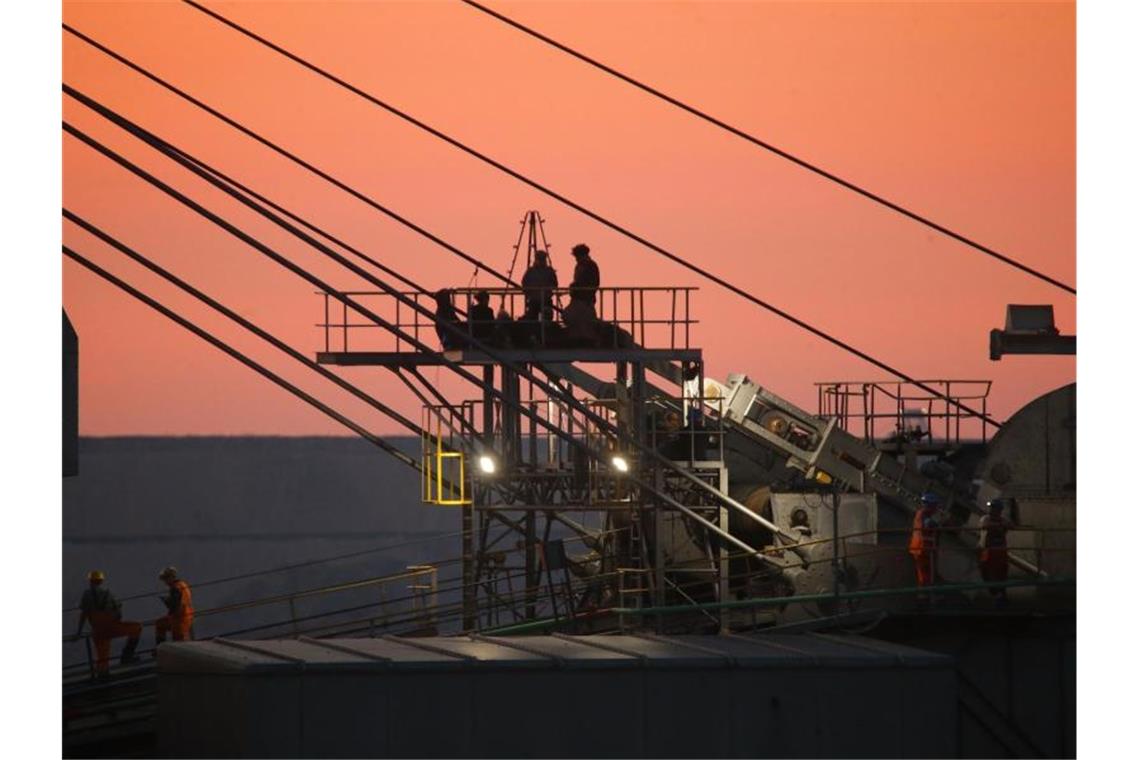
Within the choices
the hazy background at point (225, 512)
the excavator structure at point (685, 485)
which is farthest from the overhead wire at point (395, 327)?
the hazy background at point (225, 512)

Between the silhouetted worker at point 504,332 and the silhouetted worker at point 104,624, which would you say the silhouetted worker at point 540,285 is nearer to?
the silhouetted worker at point 504,332

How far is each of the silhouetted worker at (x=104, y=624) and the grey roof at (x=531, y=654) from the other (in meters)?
5.55

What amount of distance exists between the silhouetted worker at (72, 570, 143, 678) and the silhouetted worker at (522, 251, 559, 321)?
7.11 metres

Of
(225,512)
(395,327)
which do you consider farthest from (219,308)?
(225,512)

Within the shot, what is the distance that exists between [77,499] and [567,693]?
141ft

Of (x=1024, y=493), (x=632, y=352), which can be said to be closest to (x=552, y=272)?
(x=632, y=352)

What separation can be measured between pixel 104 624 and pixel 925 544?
11566mm

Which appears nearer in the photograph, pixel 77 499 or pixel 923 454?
pixel 923 454

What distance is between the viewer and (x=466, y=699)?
88.0ft

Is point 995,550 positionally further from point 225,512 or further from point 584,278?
point 225,512

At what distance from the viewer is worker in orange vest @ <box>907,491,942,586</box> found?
3256 cm

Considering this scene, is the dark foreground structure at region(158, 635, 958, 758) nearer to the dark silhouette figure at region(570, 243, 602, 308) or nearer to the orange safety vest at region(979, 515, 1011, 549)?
the orange safety vest at region(979, 515, 1011, 549)

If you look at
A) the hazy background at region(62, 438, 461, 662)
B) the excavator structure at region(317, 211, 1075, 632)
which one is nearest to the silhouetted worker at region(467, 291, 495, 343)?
the excavator structure at region(317, 211, 1075, 632)
